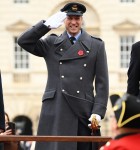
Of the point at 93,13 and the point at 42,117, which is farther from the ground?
the point at 93,13

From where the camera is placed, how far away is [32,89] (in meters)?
45.5

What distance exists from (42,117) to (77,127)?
0.37 meters

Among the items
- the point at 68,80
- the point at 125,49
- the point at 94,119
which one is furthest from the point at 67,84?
the point at 125,49

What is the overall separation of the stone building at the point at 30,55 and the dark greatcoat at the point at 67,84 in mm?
35441

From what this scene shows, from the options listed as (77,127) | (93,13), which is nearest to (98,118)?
(77,127)

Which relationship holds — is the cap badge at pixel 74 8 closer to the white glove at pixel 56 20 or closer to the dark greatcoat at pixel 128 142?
the white glove at pixel 56 20

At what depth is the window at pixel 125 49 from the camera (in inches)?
1774

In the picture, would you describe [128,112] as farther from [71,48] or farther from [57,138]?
[71,48]

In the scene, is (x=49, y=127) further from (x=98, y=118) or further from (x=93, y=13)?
(x=93, y=13)

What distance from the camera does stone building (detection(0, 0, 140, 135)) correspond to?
148ft

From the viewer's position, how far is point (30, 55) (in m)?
45.2

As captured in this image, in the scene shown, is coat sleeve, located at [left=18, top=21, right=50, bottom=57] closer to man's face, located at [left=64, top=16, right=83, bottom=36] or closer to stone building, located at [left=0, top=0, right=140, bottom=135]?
man's face, located at [left=64, top=16, right=83, bottom=36]

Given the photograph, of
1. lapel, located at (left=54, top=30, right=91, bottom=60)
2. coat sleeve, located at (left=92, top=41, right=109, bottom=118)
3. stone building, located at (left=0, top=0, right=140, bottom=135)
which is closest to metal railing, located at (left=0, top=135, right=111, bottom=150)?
coat sleeve, located at (left=92, top=41, right=109, bottom=118)

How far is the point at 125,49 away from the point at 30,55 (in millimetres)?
4435
